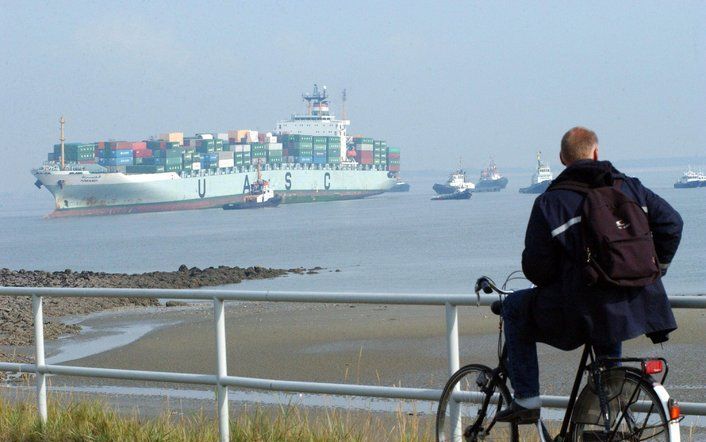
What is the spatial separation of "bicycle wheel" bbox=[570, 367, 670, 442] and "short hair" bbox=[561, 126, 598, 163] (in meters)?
0.65

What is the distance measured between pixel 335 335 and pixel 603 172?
1262 cm

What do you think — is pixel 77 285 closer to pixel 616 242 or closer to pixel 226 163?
pixel 616 242

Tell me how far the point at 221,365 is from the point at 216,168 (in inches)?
5071

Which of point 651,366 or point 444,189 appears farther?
point 444,189

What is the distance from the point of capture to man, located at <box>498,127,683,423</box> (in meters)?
3.15

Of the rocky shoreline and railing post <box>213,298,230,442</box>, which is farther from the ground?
railing post <box>213,298,230,442</box>

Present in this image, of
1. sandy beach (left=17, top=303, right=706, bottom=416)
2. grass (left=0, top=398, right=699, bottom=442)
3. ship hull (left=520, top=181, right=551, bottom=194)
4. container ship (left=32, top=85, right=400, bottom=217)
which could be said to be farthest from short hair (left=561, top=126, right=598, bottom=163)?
ship hull (left=520, top=181, right=551, bottom=194)

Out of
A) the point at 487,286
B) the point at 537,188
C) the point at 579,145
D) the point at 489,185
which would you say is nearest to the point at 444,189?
the point at 537,188

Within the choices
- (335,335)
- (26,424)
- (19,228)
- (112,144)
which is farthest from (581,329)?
(112,144)

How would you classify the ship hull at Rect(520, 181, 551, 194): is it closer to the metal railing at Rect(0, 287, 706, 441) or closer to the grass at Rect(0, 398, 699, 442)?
the grass at Rect(0, 398, 699, 442)

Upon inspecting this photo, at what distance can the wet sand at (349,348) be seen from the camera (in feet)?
29.9

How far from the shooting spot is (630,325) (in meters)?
3.14

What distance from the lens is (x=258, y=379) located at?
4.59m

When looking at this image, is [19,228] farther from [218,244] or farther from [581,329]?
[581,329]
